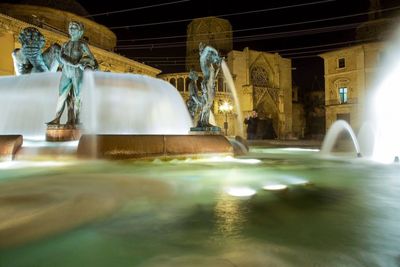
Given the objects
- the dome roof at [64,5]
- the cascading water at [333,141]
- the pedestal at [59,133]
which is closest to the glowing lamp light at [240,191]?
the pedestal at [59,133]

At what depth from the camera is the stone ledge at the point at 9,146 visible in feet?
20.4

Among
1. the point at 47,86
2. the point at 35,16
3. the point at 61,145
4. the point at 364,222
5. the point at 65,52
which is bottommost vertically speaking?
the point at 364,222

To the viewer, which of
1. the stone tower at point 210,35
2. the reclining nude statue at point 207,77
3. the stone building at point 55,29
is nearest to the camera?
the reclining nude statue at point 207,77

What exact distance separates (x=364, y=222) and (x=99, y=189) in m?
2.63

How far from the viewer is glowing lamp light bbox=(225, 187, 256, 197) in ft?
11.4

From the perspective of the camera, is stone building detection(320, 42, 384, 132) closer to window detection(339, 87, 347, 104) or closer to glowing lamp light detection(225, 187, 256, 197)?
window detection(339, 87, 347, 104)

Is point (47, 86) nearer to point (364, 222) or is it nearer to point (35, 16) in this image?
point (364, 222)

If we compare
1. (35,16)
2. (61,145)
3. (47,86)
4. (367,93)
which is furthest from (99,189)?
(367,93)

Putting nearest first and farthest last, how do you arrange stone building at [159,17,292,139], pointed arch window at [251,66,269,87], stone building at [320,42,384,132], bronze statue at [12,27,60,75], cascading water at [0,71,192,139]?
1. cascading water at [0,71,192,139]
2. bronze statue at [12,27,60,75]
3. stone building at [320,42,384,132]
4. stone building at [159,17,292,139]
5. pointed arch window at [251,66,269,87]

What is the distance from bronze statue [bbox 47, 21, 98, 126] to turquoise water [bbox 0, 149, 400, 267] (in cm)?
337

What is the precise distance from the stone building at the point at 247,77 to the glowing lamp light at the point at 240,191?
113 ft

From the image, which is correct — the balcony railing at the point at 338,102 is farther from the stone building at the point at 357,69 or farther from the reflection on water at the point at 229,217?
the reflection on water at the point at 229,217

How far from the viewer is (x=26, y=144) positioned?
6746 mm

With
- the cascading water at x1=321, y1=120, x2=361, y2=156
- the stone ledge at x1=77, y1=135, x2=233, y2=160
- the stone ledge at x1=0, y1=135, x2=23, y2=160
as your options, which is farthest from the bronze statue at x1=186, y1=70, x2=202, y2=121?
the stone ledge at x1=0, y1=135, x2=23, y2=160
